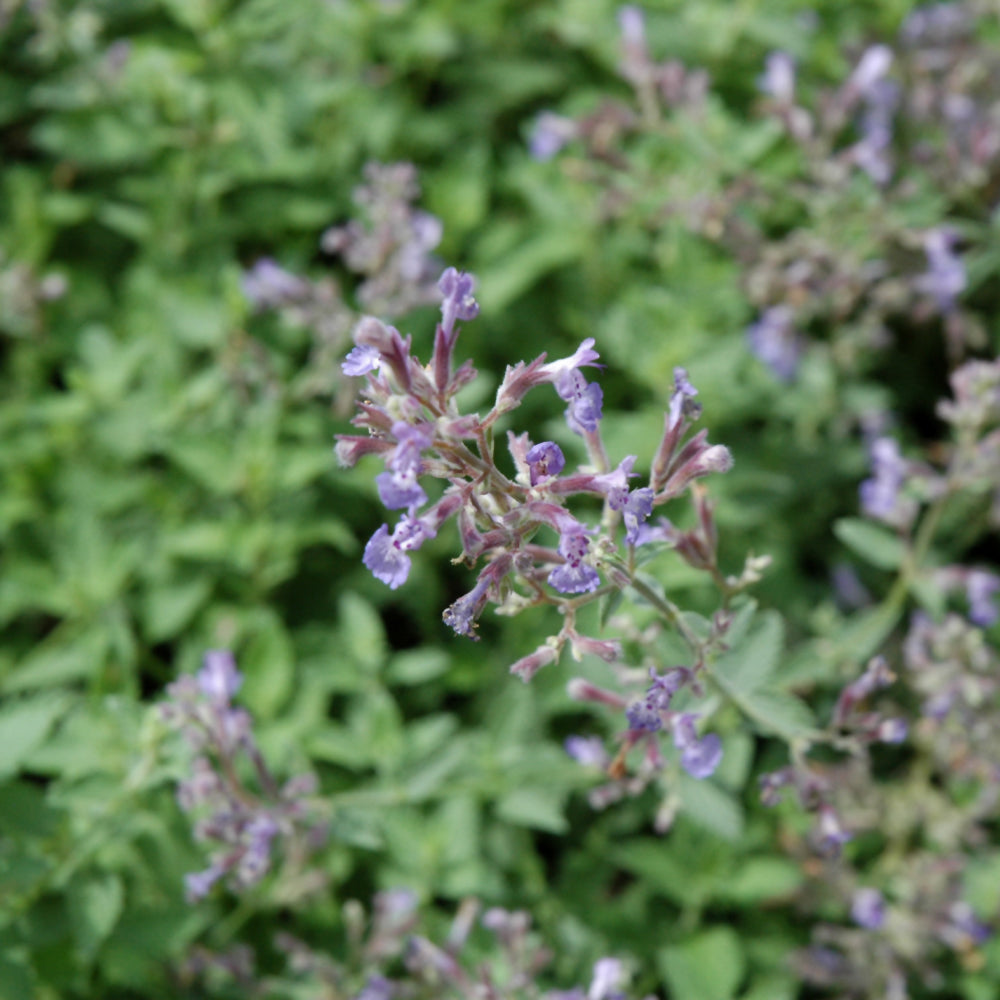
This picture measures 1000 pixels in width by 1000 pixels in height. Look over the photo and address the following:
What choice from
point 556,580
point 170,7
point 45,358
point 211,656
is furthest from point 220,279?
point 556,580

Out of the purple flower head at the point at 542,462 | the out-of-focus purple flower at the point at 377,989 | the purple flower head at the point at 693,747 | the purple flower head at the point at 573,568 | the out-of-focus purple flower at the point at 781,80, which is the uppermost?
the purple flower head at the point at 542,462

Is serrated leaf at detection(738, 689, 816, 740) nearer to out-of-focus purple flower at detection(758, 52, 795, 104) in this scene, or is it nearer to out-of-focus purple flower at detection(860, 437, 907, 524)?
out-of-focus purple flower at detection(860, 437, 907, 524)

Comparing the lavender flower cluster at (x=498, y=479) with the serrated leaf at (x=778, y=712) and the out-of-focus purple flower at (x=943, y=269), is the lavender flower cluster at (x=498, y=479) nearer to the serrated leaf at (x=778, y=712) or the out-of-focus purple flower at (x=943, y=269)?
the serrated leaf at (x=778, y=712)

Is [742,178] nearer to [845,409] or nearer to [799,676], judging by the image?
[845,409]

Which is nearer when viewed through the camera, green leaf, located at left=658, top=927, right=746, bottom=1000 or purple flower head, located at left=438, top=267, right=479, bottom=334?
purple flower head, located at left=438, top=267, right=479, bottom=334

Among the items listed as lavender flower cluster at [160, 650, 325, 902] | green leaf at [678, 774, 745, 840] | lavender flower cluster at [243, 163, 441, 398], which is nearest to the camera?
lavender flower cluster at [160, 650, 325, 902]

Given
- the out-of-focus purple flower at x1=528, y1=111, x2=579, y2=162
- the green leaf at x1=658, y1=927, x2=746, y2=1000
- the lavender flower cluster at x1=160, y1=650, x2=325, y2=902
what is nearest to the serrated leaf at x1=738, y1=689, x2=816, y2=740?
the green leaf at x1=658, y1=927, x2=746, y2=1000

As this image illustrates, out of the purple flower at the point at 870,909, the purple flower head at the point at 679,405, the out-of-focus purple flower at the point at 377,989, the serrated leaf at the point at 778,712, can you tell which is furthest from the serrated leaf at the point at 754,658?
the out-of-focus purple flower at the point at 377,989
